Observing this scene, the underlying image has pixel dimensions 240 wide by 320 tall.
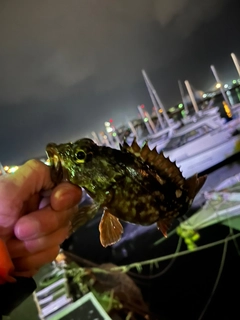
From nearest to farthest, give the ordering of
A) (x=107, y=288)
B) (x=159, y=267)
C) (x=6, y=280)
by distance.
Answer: (x=6, y=280), (x=107, y=288), (x=159, y=267)

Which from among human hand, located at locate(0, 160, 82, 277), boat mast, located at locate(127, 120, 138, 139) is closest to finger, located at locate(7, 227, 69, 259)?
human hand, located at locate(0, 160, 82, 277)

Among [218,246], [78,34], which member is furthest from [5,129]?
[218,246]

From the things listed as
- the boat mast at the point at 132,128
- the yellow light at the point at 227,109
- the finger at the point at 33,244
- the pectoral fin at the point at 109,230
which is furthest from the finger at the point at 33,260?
the yellow light at the point at 227,109

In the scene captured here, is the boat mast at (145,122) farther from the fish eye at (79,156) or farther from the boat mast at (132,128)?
the fish eye at (79,156)

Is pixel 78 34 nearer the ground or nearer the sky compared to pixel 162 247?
nearer the sky

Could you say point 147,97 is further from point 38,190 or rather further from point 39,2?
point 38,190

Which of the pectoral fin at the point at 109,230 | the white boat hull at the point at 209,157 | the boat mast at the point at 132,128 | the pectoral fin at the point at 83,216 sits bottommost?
the white boat hull at the point at 209,157

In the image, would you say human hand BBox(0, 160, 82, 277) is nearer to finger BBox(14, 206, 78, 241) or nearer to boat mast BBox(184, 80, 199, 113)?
finger BBox(14, 206, 78, 241)

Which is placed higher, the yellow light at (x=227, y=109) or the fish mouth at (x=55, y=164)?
the fish mouth at (x=55, y=164)
